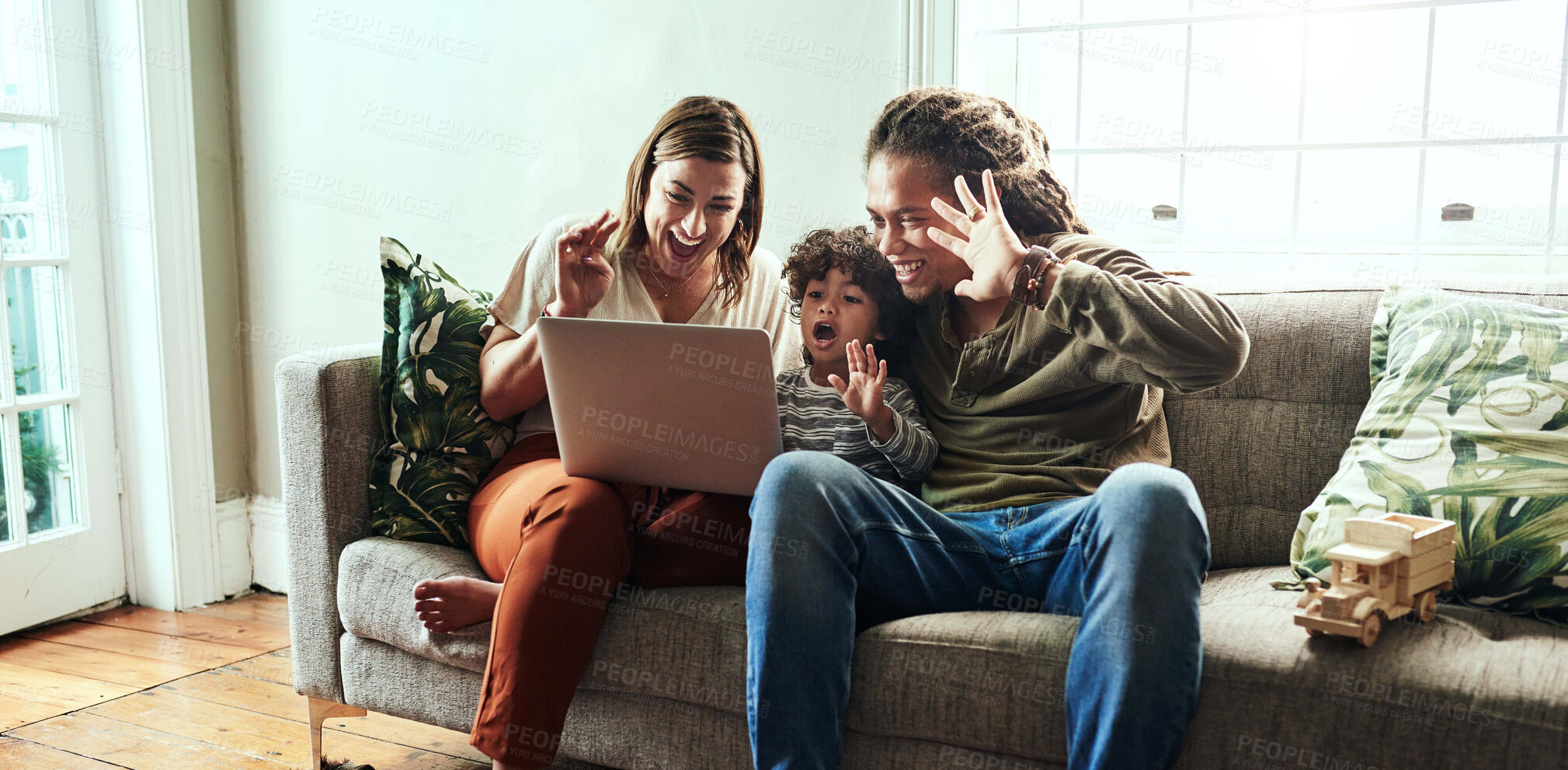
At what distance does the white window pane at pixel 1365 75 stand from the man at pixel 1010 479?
2.13 feet

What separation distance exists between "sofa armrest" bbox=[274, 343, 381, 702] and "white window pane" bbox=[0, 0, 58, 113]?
4.04 ft

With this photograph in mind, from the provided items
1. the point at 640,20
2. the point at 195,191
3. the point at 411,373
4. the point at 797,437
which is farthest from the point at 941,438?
the point at 195,191

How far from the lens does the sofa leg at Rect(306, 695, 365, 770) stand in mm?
1715

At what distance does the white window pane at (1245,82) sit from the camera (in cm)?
200

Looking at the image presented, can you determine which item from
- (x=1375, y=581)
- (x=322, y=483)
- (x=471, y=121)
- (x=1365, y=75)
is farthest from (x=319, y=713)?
(x=1365, y=75)

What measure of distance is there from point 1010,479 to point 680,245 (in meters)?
0.65

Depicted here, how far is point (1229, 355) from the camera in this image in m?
1.39

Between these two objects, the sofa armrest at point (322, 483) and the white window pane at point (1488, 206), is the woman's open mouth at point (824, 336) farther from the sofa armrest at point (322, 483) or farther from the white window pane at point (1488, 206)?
the white window pane at point (1488, 206)

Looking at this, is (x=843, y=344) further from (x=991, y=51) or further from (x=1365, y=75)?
(x=1365, y=75)

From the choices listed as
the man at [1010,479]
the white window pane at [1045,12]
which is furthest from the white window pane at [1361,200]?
the man at [1010,479]

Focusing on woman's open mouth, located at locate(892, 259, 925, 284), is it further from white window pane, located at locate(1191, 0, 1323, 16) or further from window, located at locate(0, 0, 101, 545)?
window, located at locate(0, 0, 101, 545)

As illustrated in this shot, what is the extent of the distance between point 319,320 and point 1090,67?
184 cm

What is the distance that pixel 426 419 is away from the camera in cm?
171

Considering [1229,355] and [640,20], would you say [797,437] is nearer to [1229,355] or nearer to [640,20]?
[1229,355]
